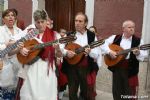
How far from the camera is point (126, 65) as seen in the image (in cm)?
623

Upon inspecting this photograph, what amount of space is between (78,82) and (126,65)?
85 centimetres

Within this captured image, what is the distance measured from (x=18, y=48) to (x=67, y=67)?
138 cm

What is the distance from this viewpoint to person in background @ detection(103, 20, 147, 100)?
6.18 meters

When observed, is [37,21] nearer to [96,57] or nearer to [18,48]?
[18,48]

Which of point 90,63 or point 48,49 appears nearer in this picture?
point 48,49

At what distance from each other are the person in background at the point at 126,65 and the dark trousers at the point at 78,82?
0.43 meters

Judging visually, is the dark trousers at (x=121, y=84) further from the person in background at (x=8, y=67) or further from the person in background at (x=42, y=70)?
the person in background at (x=8, y=67)

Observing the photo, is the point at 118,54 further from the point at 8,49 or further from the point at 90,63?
the point at 8,49

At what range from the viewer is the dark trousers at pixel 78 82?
21.1 ft

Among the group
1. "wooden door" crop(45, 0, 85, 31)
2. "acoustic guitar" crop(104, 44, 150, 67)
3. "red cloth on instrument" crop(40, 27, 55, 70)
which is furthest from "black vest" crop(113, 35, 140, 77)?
"wooden door" crop(45, 0, 85, 31)

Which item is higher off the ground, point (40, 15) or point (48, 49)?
point (40, 15)

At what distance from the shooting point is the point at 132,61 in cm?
624

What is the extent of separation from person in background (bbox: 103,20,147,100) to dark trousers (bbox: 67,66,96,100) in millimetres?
431

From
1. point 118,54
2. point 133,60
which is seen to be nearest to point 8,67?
point 118,54
